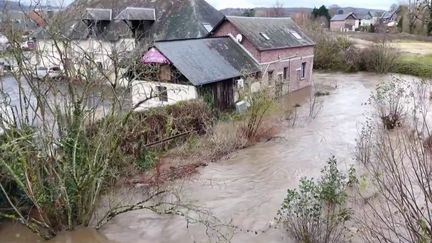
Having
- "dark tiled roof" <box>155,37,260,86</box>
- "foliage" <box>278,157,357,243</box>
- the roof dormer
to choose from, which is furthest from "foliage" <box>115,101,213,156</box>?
the roof dormer

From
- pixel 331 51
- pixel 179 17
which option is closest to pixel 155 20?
pixel 179 17

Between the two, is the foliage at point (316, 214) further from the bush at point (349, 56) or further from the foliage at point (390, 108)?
the bush at point (349, 56)

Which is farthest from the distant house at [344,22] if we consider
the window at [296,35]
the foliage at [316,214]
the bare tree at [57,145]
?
the bare tree at [57,145]

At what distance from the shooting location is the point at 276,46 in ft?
90.1

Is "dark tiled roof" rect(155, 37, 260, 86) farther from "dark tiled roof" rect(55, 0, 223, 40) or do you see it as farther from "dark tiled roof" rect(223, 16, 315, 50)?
"dark tiled roof" rect(55, 0, 223, 40)

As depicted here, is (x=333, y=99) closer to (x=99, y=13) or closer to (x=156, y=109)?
(x=156, y=109)

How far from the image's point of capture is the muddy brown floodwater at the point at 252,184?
34.1 feet

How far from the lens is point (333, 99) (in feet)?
89.5

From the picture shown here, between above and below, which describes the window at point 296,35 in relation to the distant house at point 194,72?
above

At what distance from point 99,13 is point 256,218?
2683 centimetres

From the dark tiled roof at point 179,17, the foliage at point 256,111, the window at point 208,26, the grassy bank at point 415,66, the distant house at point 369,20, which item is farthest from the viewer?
the distant house at point 369,20

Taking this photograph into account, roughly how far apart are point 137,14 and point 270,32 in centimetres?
1050

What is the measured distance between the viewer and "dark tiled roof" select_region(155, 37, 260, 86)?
20.4m

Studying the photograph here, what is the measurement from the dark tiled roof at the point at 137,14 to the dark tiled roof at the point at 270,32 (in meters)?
8.49
